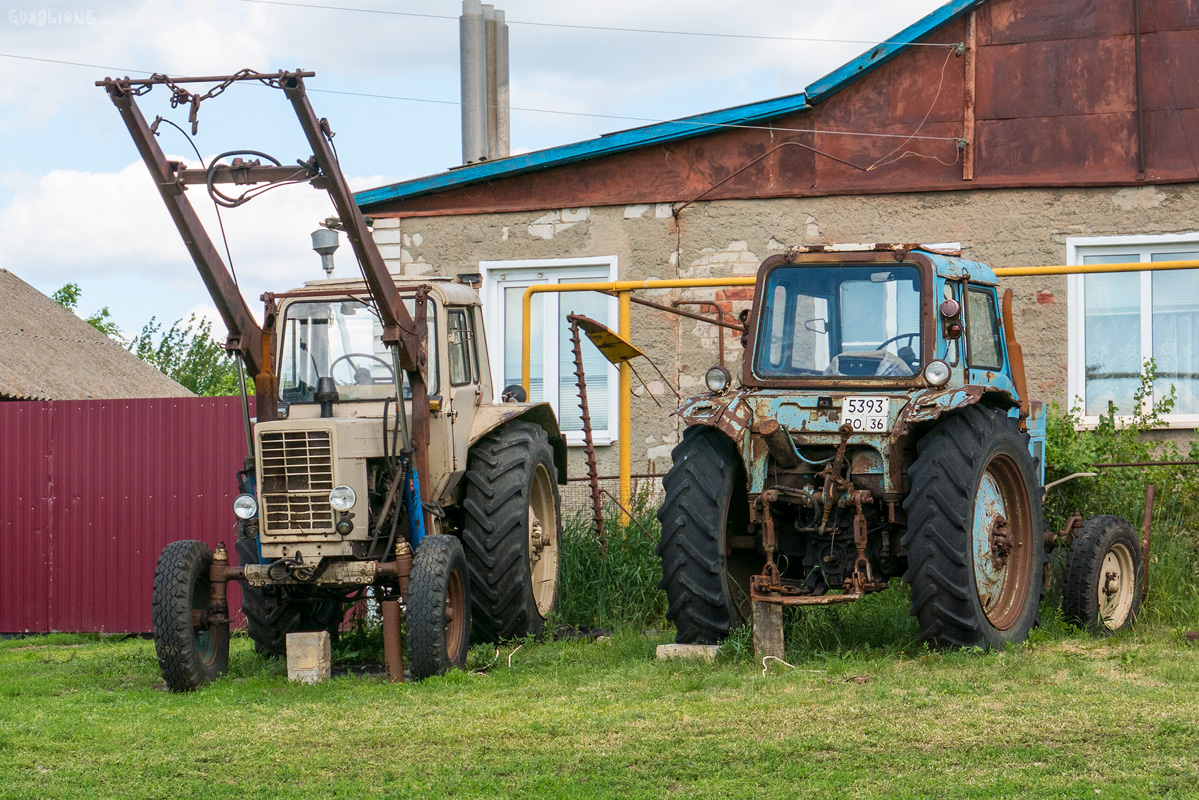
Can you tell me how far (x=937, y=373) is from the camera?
23.2 ft

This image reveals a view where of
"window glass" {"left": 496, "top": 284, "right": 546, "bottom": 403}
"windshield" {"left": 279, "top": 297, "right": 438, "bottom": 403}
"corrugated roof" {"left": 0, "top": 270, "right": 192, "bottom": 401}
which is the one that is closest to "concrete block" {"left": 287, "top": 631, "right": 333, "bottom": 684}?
"windshield" {"left": 279, "top": 297, "right": 438, "bottom": 403}

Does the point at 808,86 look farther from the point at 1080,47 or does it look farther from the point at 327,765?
the point at 327,765

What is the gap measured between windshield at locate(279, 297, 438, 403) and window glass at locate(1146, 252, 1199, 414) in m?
5.93

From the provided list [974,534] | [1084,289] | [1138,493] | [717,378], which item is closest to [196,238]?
[717,378]

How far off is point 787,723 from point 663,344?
253 inches

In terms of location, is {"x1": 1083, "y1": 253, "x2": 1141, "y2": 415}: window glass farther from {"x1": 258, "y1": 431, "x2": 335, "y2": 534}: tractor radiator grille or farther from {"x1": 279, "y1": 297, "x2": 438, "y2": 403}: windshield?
{"x1": 258, "y1": 431, "x2": 335, "y2": 534}: tractor radiator grille

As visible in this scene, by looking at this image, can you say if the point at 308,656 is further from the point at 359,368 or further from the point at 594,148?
the point at 594,148

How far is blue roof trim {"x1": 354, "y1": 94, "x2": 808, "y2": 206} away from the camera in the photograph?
11547 mm

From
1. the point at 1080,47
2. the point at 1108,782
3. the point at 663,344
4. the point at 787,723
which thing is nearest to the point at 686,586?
the point at 787,723

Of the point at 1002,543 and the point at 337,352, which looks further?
the point at 337,352

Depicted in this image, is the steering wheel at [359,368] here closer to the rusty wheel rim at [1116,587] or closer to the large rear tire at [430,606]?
the large rear tire at [430,606]

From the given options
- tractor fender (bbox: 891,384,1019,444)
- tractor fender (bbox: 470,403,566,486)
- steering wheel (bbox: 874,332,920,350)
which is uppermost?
steering wheel (bbox: 874,332,920,350)

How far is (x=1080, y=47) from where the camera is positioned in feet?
36.6

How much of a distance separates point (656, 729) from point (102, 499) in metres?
7.38
